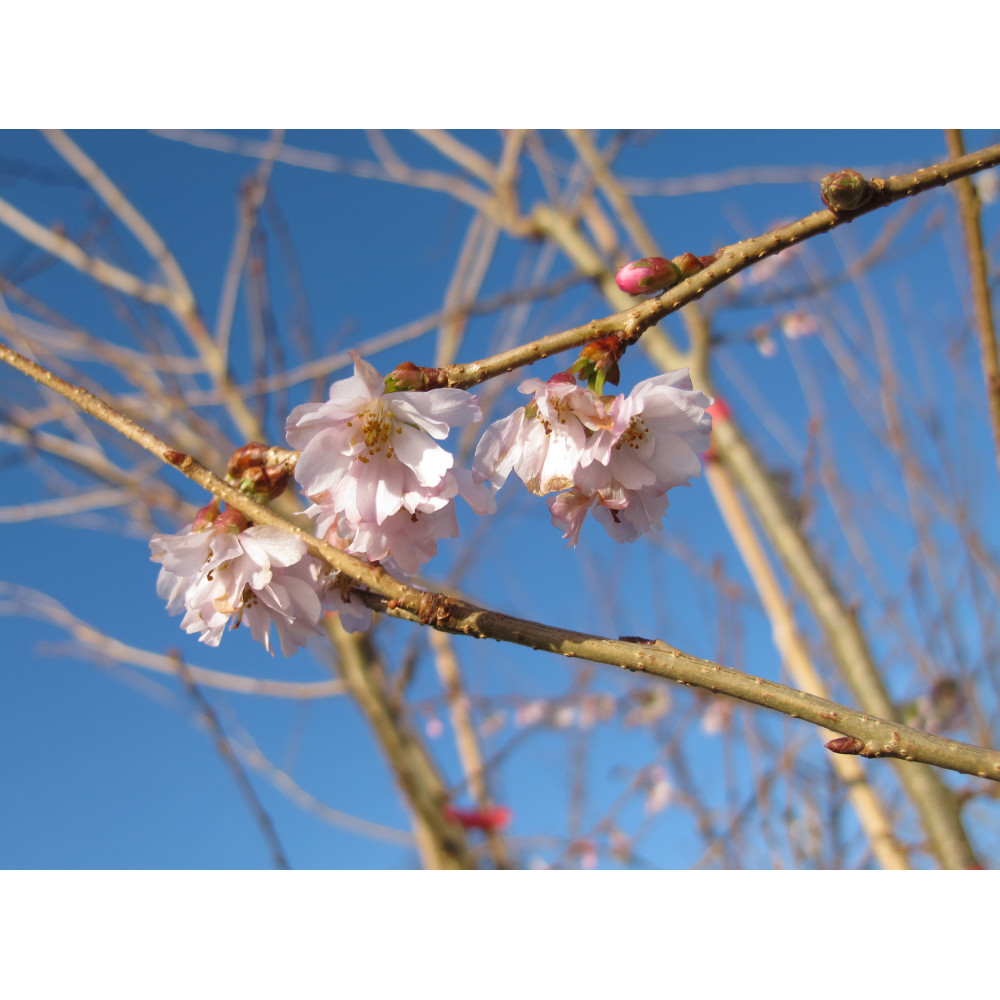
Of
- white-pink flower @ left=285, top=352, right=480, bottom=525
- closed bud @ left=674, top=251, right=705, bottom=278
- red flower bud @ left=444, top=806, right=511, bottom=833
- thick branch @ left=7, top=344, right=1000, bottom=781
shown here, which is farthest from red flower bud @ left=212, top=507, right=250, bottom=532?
red flower bud @ left=444, top=806, right=511, bottom=833

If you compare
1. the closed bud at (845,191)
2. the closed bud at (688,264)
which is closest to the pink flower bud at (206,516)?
the closed bud at (688,264)

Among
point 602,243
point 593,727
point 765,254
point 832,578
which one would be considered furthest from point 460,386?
point 593,727

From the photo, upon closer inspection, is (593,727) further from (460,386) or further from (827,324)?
(460,386)

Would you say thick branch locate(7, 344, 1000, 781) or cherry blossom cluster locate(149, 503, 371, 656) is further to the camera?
cherry blossom cluster locate(149, 503, 371, 656)

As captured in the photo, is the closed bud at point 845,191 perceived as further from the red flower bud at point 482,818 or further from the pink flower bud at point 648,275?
the red flower bud at point 482,818

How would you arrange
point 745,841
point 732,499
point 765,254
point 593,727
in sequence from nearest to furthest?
1. point 765,254
2. point 732,499
3. point 745,841
4. point 593,727

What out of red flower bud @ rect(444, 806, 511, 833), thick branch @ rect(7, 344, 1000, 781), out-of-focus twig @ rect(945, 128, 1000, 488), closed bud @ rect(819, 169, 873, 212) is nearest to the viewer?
thick branch @ rect(7, 344, 1000, 781)

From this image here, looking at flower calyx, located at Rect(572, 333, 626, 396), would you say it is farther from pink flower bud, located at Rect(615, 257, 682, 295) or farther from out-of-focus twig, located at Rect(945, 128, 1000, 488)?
out-of-focus twig, located at Rect(945, 128, 1000, 488)

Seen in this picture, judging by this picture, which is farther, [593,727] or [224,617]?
[593,727]
